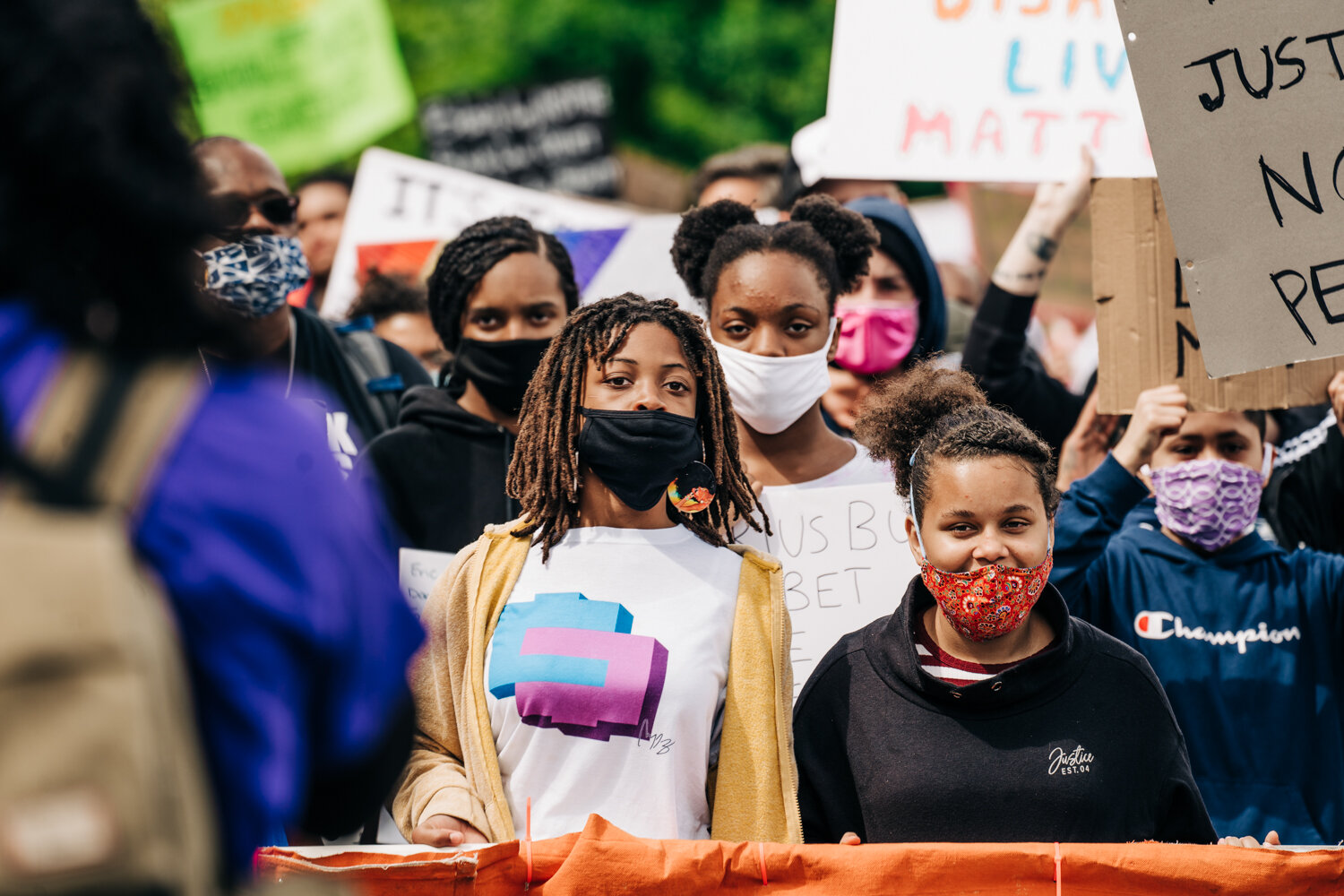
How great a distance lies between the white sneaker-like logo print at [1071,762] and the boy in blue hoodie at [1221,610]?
748mm

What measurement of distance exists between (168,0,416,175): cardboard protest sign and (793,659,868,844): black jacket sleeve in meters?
5.66

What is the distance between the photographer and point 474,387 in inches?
160

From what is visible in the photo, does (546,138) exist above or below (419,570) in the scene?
above

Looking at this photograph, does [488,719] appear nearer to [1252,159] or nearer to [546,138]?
[1252,159]

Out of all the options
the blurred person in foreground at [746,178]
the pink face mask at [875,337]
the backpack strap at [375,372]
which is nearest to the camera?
the backpack strap at [375,372]

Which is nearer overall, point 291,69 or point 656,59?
point 291,69

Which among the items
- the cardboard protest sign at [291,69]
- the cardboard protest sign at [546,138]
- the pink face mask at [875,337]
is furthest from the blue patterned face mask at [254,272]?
the cardboard protest sign at [546,138]

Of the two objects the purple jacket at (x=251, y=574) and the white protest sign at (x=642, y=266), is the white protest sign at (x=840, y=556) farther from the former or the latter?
the purple jacket at (x=251, y=574)

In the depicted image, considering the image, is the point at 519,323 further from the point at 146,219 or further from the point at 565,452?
the point at 146,219

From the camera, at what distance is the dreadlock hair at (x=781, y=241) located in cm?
409

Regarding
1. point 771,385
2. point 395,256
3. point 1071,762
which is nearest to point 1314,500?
point 771,385

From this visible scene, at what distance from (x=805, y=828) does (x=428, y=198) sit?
5126mm

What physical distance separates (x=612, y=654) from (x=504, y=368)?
1.34 meters

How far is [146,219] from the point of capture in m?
1.31
